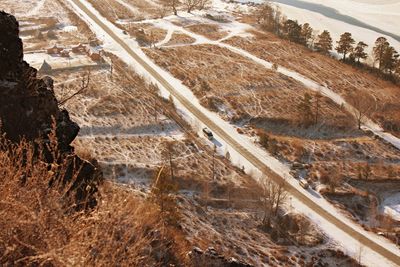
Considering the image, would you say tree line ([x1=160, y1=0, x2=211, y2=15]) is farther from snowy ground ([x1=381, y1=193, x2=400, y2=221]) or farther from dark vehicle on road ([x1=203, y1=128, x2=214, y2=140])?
snowy ground ([x1=381, y1=193, x2=400, y2=221])

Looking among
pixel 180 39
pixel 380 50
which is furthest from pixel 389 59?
pixel 180 39

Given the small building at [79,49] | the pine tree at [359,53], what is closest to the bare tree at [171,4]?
the small building at [79,49]

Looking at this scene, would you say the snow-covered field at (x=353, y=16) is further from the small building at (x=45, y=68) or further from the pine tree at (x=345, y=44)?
the small building at (x=45, y=68)

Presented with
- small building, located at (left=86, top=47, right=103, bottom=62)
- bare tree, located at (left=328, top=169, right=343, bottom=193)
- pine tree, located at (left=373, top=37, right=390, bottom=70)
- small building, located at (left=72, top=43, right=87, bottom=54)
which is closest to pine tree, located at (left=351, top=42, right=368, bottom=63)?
pine tree, located at (left=373, top=37, right=390, bottom=70)

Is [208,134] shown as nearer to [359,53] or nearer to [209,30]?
[359,53]

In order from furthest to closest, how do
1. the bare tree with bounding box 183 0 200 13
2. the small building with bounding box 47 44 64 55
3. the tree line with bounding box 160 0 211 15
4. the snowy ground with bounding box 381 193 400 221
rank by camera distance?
the bare tree with bounding box 183 0 200 13
the tree line with bounding box 160 0 211 15
the small building with bounding box 47 44 64 55
the snowy ground with bounding box 381 193 400 221

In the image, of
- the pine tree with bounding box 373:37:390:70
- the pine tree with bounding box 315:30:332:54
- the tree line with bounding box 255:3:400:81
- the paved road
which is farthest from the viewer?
the pine tree with bounding box 315:30:332:54
